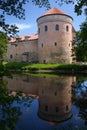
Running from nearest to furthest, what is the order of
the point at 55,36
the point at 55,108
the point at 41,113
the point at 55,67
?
the point at 41,113, the point at 55,108, the point at 55,67, the point at 55,36

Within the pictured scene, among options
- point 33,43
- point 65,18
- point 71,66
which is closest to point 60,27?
point 65,18

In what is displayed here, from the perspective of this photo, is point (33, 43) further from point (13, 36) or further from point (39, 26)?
point (13, 36)

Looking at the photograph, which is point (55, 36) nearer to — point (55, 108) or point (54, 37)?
point (54, 37)

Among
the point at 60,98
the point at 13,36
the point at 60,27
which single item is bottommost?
the point at 60,98

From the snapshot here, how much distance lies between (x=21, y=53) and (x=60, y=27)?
16054 millimetres

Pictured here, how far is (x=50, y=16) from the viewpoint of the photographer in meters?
55.2

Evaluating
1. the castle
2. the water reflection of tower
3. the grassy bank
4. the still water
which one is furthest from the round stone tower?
the still water

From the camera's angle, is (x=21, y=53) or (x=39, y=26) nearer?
(x=39, y=26)

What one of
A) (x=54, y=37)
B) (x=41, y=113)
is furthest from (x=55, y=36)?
(x=41, y=113)

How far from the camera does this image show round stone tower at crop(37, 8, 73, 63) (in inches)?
2180

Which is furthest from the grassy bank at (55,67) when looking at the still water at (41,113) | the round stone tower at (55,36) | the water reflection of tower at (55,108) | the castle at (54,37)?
the still water at (41,113)

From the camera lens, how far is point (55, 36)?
55.5 metres

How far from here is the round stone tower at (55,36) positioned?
55.4 metres

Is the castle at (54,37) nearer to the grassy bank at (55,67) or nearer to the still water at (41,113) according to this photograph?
the grassy bank at (55,67)
